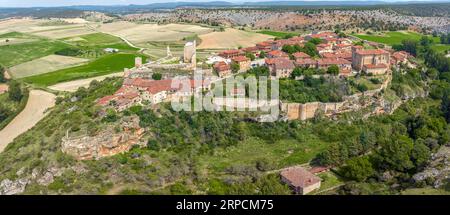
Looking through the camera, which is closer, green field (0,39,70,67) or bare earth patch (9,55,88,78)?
bare earth patch (9,55,88,78)

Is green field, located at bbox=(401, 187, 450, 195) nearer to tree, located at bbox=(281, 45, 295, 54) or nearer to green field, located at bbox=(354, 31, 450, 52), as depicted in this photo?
tree, located at bbox=(281, 45, 295, 54)

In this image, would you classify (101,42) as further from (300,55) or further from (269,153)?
(269,153)

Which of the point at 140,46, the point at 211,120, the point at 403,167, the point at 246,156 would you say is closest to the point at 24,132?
the point at 211,120

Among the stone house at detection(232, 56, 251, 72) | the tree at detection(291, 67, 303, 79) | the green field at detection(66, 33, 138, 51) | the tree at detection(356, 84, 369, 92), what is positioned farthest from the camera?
the green field at detection(66, 33, 138, 51)

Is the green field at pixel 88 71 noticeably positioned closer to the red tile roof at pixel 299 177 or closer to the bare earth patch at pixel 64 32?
the red tile roof at pixel 299 177

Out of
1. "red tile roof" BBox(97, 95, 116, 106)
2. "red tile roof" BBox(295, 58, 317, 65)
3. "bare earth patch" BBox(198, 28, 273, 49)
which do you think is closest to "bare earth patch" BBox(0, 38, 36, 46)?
"bare earth patch" BBox(198, 28, 273, 49)

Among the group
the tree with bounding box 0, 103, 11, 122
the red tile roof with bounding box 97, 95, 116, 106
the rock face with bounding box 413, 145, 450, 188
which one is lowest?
the tree with bounding box 0, 103, 11, 122
